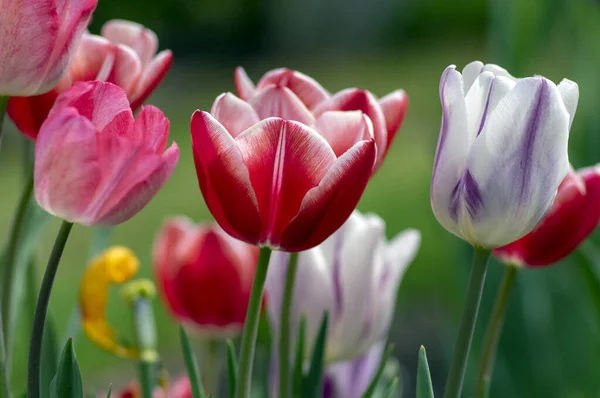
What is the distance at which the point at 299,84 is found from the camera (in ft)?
1.57

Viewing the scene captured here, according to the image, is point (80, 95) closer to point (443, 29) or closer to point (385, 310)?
point (385, 310)

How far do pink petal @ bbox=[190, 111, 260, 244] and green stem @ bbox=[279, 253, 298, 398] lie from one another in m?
0.05

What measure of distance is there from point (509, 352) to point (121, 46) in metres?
0.82

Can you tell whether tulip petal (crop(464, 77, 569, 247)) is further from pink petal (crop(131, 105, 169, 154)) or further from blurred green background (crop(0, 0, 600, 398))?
blurred green background (crop(0, 0, 600, 398))

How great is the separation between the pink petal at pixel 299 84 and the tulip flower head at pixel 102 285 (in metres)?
0.11

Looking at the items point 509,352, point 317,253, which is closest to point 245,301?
point 317,253

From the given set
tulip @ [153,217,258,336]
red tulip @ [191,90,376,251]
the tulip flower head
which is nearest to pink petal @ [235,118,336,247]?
red tulip @ [191,90,376,251]

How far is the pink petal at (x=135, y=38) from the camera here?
504 millimetres

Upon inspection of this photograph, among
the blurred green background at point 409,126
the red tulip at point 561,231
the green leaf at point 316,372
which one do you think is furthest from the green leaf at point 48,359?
the red tulip at point 561,231

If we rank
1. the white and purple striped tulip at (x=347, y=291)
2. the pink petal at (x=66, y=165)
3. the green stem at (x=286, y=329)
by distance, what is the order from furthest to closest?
1. the white and purple striped tulip at (x=347, y=291)
2. the green stem at (x=286, y=329)
3. the pink petal at (x=66, y=165)

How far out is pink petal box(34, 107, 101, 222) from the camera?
0.36m

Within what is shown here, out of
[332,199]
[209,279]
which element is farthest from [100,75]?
[209,279]

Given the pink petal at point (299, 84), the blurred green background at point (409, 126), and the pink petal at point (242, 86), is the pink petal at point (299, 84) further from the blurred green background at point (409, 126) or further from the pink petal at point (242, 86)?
the blurred green background at point (409, 126)

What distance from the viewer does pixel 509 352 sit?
116 centimetres
